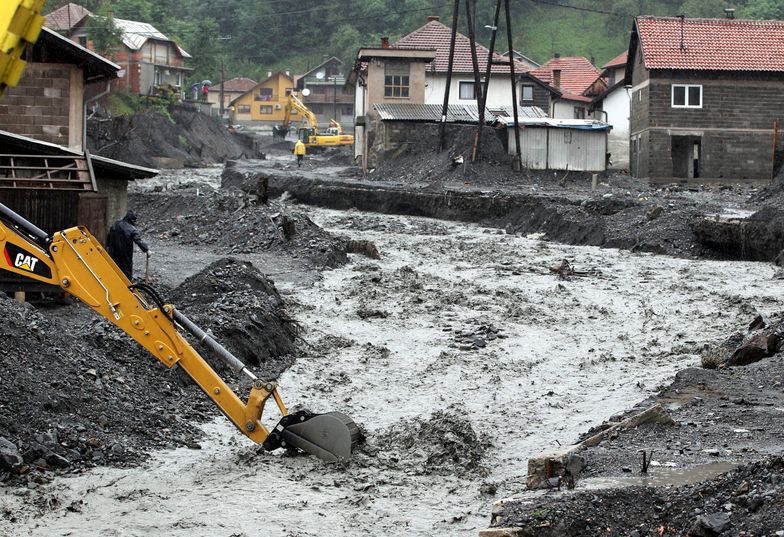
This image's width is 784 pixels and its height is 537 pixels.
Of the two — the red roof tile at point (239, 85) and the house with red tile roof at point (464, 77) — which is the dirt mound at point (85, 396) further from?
the red roof tile at point (239, 85)

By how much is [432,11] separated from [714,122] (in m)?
62.7

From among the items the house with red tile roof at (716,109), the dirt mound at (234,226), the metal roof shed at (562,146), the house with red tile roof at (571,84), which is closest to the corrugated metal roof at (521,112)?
the metal roof shed at (562,146)

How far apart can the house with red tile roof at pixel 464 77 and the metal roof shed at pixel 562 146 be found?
37.8 feet

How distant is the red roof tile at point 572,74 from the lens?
72.7 metres

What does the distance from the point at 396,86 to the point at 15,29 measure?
5569cm

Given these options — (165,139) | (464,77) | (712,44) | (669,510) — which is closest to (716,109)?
(712,44)

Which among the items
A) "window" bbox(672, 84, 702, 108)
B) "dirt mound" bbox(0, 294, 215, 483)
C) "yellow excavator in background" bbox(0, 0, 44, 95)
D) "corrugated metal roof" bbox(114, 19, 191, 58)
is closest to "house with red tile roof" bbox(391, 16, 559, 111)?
"window" bbox(672, 84, 702, 108)

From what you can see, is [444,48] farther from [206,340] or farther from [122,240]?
[206,340]

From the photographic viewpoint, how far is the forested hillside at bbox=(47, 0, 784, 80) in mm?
98062

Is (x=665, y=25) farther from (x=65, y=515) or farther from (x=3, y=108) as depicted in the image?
(x=65, y=515)

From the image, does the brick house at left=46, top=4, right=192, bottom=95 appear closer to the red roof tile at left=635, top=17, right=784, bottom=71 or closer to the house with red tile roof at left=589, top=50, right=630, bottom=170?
the house with red tile roof at left=589, top=50, right=630, bottom=170

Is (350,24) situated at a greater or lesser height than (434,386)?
greater

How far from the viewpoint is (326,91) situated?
352 feet

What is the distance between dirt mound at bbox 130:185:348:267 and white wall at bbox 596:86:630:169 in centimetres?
2666
